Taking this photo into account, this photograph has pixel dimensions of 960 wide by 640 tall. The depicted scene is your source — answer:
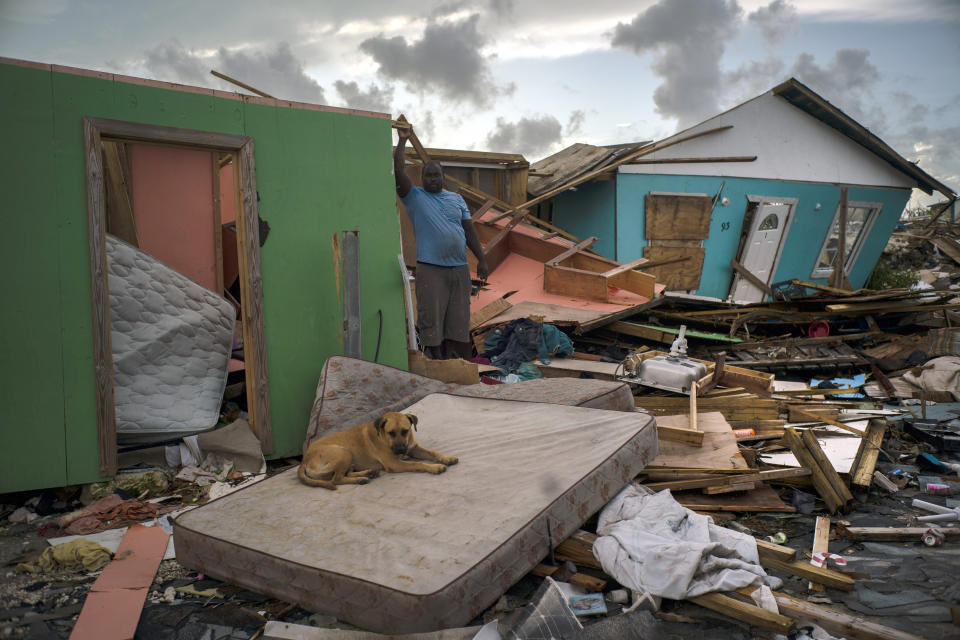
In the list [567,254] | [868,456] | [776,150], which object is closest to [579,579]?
[868,456]

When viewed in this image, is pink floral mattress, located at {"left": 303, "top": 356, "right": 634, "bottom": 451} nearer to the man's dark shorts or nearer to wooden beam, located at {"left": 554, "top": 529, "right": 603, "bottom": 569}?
the man's dark shorts

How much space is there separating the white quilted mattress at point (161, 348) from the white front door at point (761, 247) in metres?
11.3

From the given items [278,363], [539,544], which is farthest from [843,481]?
[278,363]

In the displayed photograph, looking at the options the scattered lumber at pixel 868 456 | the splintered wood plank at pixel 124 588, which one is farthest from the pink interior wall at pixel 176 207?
the scattered lumber at pixel 868 456

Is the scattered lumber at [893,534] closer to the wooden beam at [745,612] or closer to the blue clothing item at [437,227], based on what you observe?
the wooden beam at [745,612]

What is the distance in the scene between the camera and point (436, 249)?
21.2 ft

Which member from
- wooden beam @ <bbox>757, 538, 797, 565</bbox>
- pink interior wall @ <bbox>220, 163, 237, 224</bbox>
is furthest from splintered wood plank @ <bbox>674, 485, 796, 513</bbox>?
pink interior wall @ <bbox>220, 163, 237, 224</bbox>

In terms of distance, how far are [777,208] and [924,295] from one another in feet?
14.0

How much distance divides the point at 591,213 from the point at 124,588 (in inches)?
435

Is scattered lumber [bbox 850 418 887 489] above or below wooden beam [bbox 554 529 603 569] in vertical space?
above

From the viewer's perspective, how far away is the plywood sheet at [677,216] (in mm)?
12383

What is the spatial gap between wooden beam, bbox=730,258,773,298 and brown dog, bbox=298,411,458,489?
1097cm

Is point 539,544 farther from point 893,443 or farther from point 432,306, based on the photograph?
point 893,443

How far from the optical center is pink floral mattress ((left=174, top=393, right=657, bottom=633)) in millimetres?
2838
